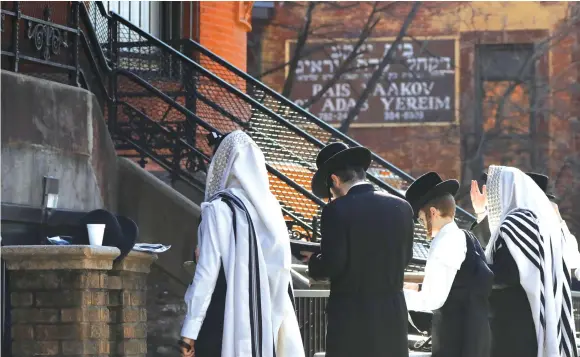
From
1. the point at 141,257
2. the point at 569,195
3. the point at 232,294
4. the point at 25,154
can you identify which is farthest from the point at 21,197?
the point at 569,195

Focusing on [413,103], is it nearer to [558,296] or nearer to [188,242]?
[188,242]

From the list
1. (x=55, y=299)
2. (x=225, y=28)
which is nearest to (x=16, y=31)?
(x=55, y=299)

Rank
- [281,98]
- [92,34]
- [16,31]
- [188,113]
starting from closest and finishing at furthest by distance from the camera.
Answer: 1. [16,31]
2. [188,113]
3. [92,34]
4. [281,98]

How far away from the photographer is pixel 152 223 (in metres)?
11.5

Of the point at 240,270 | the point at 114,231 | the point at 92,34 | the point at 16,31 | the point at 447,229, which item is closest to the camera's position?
the point at 240,270

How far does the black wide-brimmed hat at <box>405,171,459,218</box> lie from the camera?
809 cm

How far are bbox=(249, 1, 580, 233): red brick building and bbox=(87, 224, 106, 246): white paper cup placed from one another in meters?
21.1

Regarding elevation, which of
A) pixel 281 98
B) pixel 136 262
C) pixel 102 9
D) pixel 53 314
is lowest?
pixel 53 314

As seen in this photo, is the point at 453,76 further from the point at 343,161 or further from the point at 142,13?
the point at 343,161

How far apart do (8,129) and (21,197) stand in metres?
0.52

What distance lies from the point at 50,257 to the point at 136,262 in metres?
0.88

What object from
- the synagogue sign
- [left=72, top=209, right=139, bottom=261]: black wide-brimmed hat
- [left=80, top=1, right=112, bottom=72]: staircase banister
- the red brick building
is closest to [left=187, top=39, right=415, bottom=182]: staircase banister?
[left=80, top=1, right=112, bottom=72]: staircase banister

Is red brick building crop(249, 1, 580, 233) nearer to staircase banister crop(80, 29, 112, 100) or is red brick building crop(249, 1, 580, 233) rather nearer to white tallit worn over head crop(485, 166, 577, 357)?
staircase banister crop(80, 29, 112, 100)

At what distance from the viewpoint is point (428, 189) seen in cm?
811
